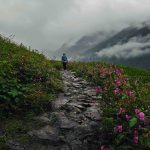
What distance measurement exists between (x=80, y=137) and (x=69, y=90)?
16.9 feet

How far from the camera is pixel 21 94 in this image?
15.7 metres

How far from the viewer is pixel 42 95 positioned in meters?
16.0

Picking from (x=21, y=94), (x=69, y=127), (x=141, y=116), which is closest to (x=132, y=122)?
(x=141, y=116)

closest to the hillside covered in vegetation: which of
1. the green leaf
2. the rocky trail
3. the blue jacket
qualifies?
the green leaf

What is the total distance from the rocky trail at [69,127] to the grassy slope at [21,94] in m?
0.30

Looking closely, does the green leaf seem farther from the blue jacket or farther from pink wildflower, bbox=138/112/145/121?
the blue jacket

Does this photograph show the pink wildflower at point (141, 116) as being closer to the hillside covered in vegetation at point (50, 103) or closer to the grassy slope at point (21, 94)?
the hillside covered in vegetation at point (50, 103)

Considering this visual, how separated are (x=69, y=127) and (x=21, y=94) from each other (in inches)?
88.1

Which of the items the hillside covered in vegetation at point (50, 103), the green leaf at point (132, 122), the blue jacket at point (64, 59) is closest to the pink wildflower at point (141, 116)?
the hillside covered in vegetation at point (50, 103)

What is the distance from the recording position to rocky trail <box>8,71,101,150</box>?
13.4 metres

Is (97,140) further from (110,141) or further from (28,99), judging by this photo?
(28,99)

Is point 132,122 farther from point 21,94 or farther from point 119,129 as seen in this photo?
point 21,94

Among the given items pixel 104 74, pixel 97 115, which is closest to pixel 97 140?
pixel 97 115

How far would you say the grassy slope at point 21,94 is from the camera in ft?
46.1
